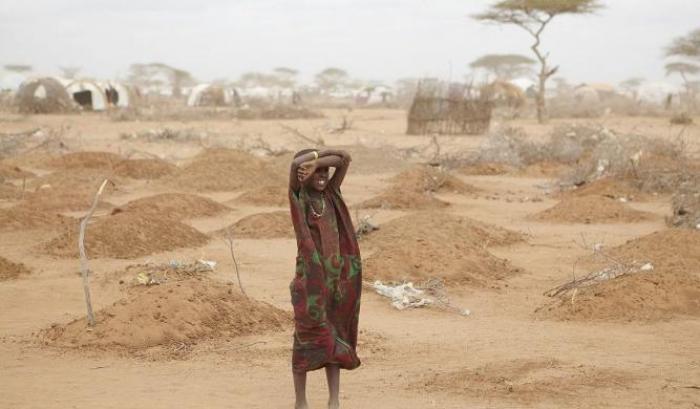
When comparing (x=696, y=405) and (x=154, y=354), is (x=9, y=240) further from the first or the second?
(x=696, y=405)

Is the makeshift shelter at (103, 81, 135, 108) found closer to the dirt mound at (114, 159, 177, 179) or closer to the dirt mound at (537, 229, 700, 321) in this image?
the dirt mound at (114, 159, 177, 179)

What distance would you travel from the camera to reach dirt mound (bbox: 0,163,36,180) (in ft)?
45.4

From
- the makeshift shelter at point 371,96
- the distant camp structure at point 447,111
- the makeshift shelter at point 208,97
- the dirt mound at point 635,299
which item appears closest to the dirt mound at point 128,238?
the dirt mound at point 635,299

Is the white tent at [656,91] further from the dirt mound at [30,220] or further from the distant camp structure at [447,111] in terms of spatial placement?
the dirt mound at [30,220]

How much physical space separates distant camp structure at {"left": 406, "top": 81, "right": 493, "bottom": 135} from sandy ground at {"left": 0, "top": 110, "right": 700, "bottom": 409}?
1250 cm

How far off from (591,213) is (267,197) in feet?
14.0

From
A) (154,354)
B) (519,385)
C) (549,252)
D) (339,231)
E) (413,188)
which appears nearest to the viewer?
(339,231)

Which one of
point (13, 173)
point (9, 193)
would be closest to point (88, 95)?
point (13, 173)

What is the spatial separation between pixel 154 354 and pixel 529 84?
44780mm

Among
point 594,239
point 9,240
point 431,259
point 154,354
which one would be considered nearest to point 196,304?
point 154,354

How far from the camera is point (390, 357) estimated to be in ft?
16.5

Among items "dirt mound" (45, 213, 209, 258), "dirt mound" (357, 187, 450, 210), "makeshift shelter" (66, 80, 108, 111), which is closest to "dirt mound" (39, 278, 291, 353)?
"dirt mound" (45, 213, 209, 258)

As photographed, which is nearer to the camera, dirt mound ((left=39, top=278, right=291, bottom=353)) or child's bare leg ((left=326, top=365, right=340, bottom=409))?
child's bare leg ((left=326, top=365, right=340, bottom=409))

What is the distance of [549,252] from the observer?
8.61 metres
